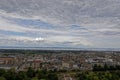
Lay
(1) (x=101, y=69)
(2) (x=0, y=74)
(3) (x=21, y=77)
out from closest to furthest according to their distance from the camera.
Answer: (3) (x=21, y=77), (2) (x=0, y=74), (1) (x=101, y=69)

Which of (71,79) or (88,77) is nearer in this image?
(88,77)

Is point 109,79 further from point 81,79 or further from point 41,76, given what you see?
point 41,76

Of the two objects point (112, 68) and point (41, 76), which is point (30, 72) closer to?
point (41, 76)

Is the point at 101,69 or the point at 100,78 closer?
the point at 100,78

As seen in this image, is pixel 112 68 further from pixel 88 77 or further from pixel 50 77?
pixel 50 77

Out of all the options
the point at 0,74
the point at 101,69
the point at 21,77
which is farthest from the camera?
the point at 101,69

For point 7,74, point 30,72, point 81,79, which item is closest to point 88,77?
point 81,79

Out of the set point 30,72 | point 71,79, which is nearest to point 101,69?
point 71,79

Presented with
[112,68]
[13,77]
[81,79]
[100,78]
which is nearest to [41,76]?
[13,77]
